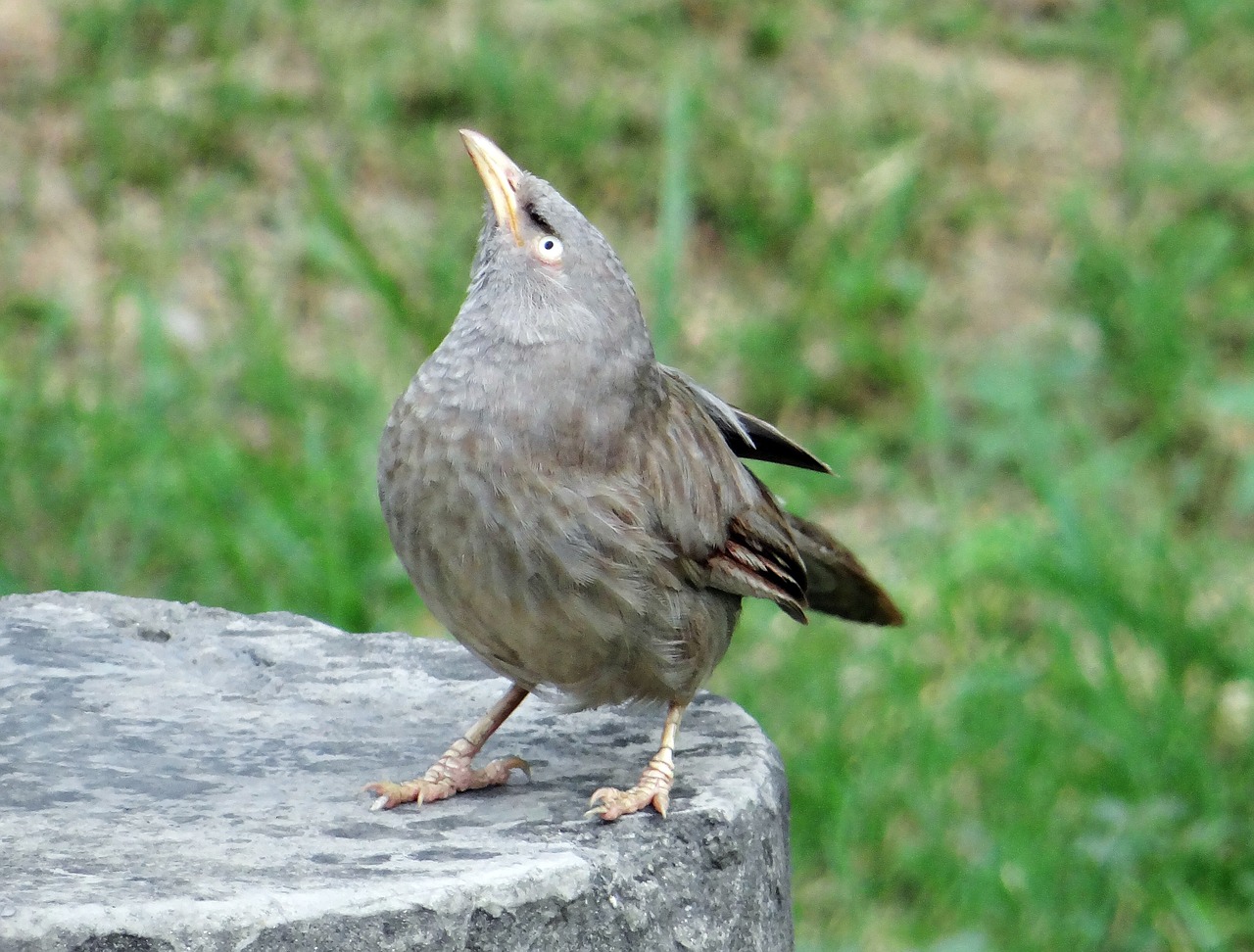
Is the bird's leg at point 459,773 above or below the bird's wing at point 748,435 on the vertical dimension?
below

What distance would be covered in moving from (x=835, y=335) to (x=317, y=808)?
4439mm

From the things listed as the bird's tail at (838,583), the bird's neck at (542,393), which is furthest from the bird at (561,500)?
the bird's tail at (838,583)

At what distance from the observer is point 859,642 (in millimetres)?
6348

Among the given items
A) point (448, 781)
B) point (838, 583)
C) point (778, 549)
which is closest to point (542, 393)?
point (778, 549)

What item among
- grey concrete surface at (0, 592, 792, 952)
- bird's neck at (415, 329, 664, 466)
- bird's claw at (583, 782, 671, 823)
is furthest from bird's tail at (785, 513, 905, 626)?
bird's claw at (583, 782, 671, 823)

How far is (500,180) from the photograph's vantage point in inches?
143

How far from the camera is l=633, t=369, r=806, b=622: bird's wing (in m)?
3.58

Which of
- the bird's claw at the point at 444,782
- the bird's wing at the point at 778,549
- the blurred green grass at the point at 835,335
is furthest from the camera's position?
the blurred green grass at the point at 835,335

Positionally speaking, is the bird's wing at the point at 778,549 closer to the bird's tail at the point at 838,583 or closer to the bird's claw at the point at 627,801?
the bird's tail at the point at 838,583

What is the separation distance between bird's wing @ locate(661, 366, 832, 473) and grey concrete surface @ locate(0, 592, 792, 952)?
1.85 feet

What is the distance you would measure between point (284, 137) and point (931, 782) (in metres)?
3.86

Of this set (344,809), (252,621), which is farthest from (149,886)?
(252,621)

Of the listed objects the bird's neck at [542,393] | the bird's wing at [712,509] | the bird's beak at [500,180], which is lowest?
the bird's wing at [712,509]

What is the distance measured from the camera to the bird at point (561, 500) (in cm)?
334
